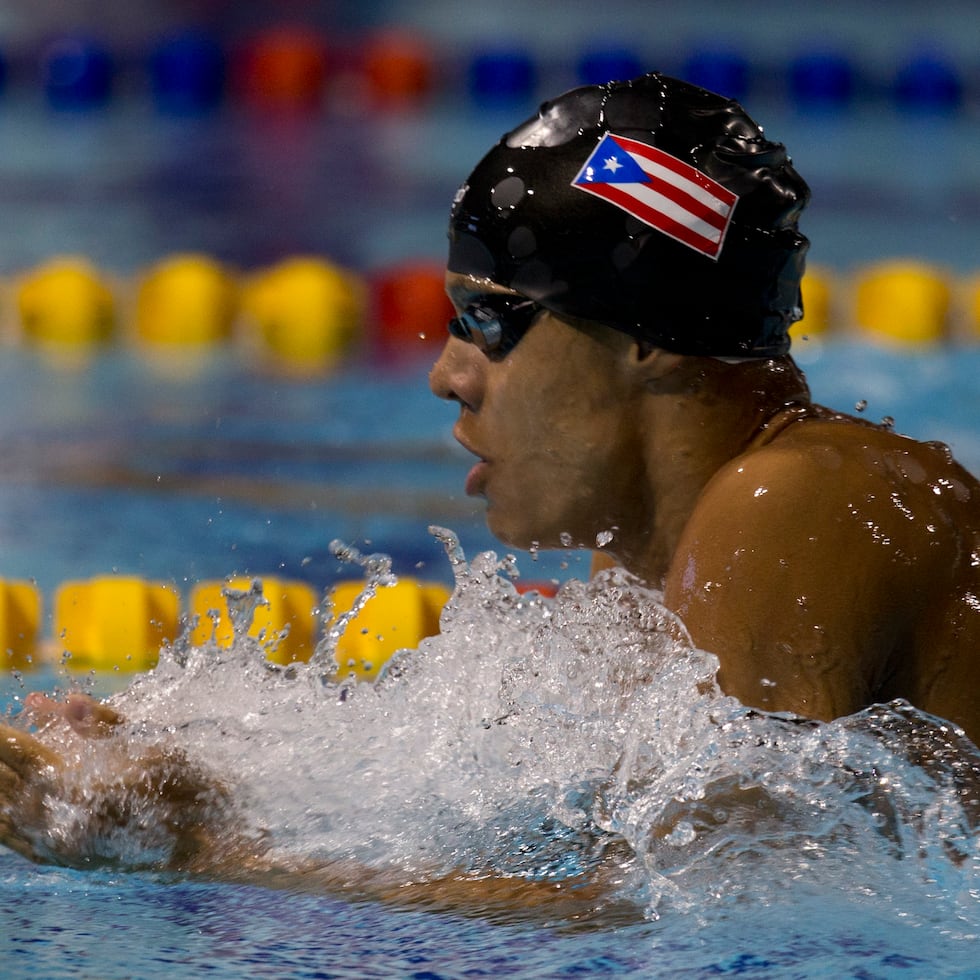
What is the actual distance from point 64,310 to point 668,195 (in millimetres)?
4196

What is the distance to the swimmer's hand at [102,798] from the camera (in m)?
1.72

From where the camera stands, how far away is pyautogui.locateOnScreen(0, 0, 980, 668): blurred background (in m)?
3.88

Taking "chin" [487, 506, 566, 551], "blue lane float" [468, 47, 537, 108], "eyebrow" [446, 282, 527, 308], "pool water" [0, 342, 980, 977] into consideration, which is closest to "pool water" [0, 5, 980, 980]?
"pool water" [0, 342, 980, 977]

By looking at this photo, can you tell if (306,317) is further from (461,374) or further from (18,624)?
(461,374)

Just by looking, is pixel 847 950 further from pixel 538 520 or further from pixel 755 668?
pixel 538 520

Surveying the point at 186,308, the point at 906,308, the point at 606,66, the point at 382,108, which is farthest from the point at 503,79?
the point at 906,308

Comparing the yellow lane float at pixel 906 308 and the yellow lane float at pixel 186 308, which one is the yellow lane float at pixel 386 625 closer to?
the yellow lane float at pixel 186 308

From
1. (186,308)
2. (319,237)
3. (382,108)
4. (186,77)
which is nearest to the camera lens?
(186,308)

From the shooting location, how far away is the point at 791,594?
59.7 inches

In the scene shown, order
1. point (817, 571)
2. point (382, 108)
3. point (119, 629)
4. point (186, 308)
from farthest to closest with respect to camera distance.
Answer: point (382, 108) → point (186, 308) → point (119, 629) → point (817, 571)

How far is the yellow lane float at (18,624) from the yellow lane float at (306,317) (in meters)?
2.35

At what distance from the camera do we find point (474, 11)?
35.8 feet

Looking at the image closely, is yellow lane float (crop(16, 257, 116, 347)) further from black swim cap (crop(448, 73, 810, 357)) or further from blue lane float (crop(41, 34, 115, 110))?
blue lane float (crop(41, 34, 115, 110))

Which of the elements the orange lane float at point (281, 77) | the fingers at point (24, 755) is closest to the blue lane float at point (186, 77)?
the orange lane float at point (281, 77)
